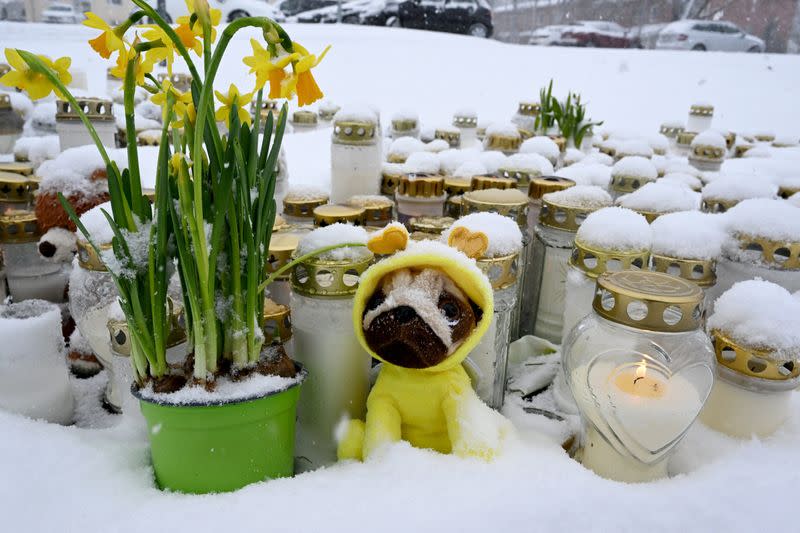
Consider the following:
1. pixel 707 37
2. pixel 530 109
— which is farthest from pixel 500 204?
pixel 707 37

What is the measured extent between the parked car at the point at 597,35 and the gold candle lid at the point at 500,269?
7.27 m

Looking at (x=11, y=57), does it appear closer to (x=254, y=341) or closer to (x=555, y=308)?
(x=254, y=341)

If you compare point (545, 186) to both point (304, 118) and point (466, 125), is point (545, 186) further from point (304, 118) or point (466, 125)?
point (304, 118)

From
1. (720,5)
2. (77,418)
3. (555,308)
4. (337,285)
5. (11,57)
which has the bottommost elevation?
(77,418)

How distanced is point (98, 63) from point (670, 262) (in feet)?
16.0

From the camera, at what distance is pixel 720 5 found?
20.6 feet

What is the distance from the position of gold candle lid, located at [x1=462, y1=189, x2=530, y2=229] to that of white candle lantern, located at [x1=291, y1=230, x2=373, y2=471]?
0.89 feet

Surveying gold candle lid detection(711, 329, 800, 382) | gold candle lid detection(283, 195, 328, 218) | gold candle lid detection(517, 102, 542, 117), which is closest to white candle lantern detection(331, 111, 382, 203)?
gold candle lid detection(283, 195, 328, 218)

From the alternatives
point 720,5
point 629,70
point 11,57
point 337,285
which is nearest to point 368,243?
point 337,285

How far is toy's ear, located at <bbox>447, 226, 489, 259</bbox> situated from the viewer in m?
0.66

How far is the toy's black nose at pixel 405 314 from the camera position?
0.61 meters

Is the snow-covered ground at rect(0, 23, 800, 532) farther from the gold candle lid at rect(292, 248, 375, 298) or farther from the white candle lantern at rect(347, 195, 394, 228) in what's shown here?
the white candle lantern at rect(347, 195, 394, 228)

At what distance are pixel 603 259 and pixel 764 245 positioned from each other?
0.88 ft

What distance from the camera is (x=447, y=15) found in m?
7.66
